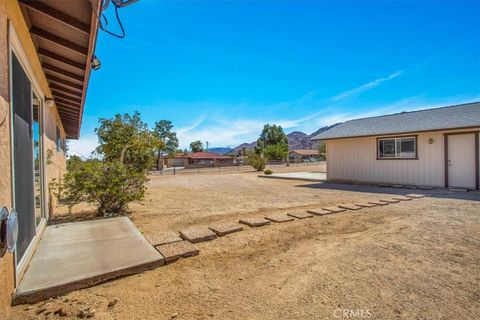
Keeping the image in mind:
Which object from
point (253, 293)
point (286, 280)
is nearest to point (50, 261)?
point (253, 293)

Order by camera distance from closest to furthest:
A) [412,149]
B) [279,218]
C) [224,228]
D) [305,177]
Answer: [224,228]
[279,218]
[412,149]
[305,177]

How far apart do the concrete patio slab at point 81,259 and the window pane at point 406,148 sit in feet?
36.4

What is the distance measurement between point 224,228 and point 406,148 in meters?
9.83

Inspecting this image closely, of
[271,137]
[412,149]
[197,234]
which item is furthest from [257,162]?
[271,137]

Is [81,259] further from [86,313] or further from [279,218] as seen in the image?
[279,218]

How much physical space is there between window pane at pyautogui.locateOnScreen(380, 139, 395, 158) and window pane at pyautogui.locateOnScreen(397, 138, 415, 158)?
26 centimetres

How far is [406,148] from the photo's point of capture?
1041 cm

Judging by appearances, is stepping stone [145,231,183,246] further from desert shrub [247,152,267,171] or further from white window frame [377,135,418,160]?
desert shrub [247,152,267,171]

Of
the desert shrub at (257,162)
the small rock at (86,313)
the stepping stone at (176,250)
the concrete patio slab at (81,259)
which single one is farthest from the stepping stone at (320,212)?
the desert shrub at (257,162)

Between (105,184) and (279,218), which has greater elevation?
(105,184)

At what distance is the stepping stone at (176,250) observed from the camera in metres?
2.99

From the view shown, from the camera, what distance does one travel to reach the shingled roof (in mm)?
9106

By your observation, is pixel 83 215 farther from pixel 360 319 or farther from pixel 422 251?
pixel 422 251

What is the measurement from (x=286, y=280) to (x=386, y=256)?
1.48 meters
